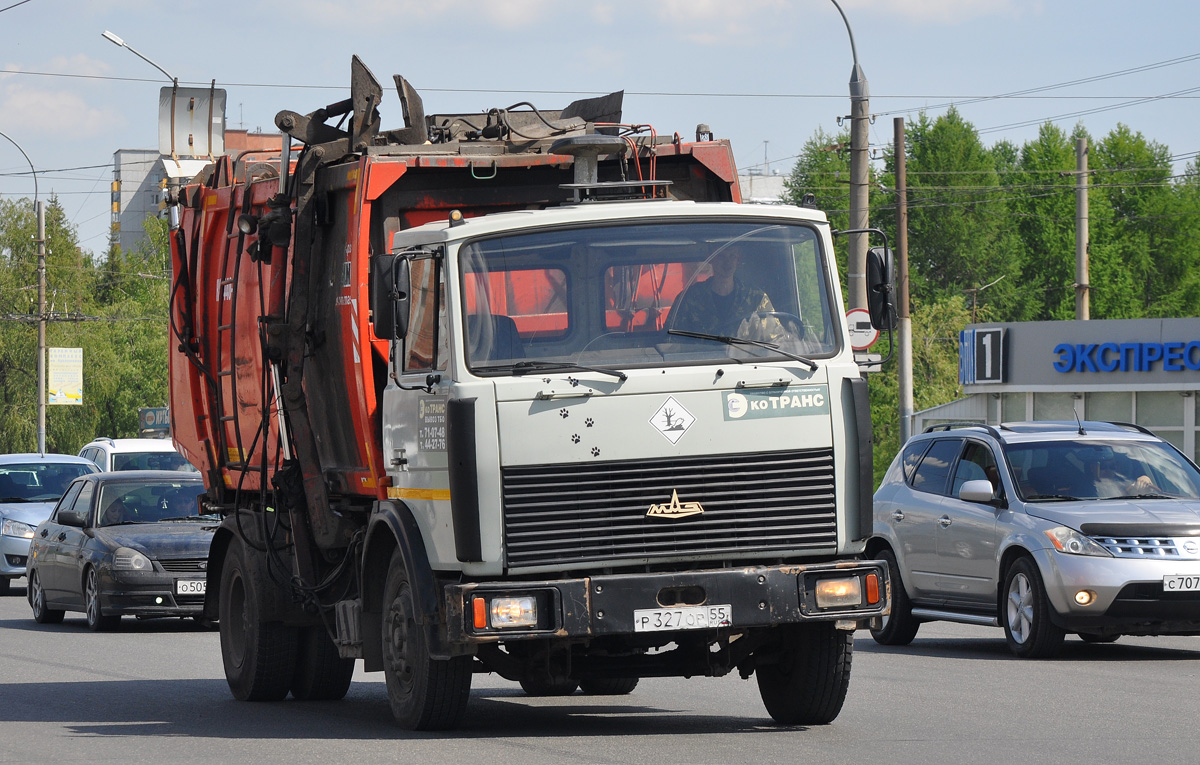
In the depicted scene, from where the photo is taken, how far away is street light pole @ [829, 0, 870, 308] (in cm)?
2445

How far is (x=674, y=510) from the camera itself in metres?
8.58

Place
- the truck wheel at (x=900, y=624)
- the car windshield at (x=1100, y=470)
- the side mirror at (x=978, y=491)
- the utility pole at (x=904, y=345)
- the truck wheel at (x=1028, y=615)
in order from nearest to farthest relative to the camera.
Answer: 1. the truck wheel at (x=1028, y=615)
2. the side mirror at (x=978, y=491)
3. the car windshield at (x=1100, y=470)
4. the truck wheel at (x=900, y=624)
5. the utility pole at (x=904, y=345)

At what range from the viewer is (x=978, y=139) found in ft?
290

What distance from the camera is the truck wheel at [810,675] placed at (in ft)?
30.7

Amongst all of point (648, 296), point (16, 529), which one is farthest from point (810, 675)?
point (16, 529)

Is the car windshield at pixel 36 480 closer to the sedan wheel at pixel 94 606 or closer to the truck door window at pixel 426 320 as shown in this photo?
the sedan wheel at pixel 94 606

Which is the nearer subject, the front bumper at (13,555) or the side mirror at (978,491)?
the side mirror at (978,491)

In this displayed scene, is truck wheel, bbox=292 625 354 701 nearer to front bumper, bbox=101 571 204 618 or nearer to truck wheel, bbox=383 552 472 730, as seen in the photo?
truck wheel, bbox=383 552 472 730

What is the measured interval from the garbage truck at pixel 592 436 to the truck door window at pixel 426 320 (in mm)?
15

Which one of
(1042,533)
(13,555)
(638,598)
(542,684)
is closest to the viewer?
(638,598)

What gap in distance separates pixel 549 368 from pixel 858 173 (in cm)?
1710

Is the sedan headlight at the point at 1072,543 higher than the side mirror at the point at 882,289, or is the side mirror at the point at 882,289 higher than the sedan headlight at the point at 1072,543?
the side mirror at the point at 882,289

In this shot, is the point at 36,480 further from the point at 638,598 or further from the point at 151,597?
the point at 638,598

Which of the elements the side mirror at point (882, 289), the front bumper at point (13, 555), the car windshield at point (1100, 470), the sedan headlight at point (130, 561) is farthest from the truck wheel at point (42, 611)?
the side mirror at point (882, 289)
